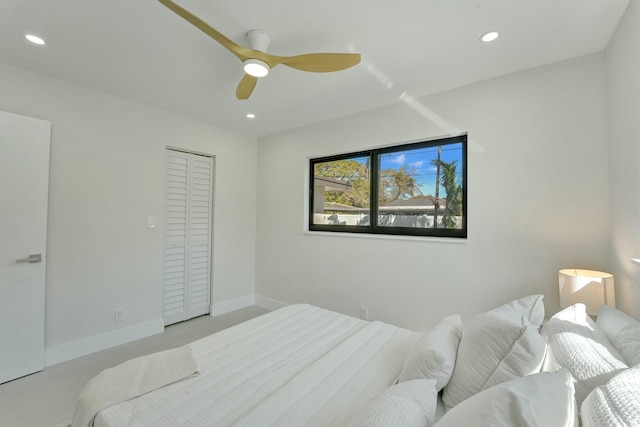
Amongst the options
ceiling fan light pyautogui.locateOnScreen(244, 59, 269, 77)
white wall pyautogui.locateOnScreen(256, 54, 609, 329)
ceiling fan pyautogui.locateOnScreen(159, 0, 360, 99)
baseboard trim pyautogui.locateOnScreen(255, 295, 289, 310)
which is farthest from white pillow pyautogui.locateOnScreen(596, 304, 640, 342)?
baseboard trim pyautogui.locateOnScreen(255, 295, 289, 310)

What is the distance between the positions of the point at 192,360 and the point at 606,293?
2393mm

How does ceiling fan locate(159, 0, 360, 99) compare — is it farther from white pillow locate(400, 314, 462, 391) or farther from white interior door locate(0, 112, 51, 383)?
white interior door locate(0, 112, 51, 383)

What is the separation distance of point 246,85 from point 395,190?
6.08ft

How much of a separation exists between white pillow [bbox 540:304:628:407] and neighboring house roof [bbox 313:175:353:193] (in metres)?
2.44

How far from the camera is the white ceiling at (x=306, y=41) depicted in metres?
1.60

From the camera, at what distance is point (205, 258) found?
3.66 meters

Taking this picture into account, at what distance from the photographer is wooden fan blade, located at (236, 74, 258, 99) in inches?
77.3

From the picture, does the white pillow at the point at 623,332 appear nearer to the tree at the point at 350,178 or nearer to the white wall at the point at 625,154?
the white wall at the point at 625,154

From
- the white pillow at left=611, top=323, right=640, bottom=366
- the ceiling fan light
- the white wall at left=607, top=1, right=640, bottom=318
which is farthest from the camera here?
the ceiling fan light

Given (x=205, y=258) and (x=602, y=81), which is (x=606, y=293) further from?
(x=205, y=258)

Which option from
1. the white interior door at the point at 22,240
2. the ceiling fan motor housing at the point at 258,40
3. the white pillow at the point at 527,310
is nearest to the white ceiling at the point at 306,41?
the ceiling fan motor housing at the point at 258,40

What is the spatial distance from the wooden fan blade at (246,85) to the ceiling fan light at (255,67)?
97 mm

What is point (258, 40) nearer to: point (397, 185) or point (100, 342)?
point (397, 185)

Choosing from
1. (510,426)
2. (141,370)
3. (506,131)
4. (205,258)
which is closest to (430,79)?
(506,131)
